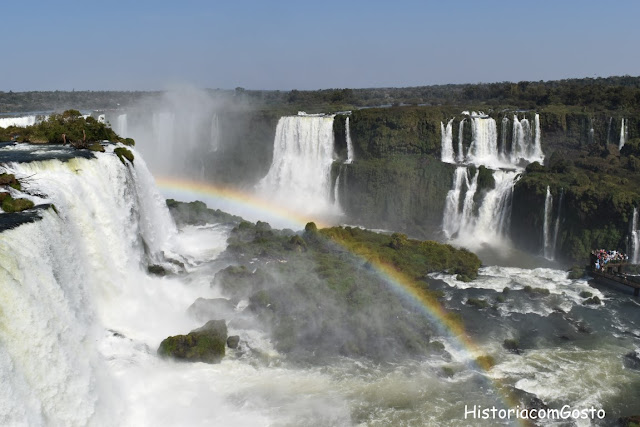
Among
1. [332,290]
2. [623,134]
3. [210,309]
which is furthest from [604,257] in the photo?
[210,309]

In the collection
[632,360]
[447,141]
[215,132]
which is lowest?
[632,360]

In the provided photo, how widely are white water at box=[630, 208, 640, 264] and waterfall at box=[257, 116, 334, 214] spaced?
1910 centimetres

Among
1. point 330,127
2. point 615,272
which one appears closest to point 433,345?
point 615,272

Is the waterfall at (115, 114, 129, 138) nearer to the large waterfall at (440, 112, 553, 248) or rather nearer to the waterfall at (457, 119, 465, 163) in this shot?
the large waterfall at (440, 112, 553, 248)

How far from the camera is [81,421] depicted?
37.8 feet

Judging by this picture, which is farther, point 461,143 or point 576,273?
point 461,143

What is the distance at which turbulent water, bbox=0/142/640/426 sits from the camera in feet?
37.0

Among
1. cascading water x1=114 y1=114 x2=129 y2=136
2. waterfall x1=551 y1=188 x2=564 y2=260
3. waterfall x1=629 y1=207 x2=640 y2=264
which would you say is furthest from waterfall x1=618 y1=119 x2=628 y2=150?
cascading water x1=114 y1=114 x2=129 y2=136

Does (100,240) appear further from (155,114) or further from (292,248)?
(155,114)

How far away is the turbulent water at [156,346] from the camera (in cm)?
1127

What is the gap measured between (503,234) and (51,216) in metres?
25.3

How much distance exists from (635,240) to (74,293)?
2431cm

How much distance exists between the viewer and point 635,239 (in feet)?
85.2

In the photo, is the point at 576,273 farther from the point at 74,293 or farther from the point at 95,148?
the point at 95,148
